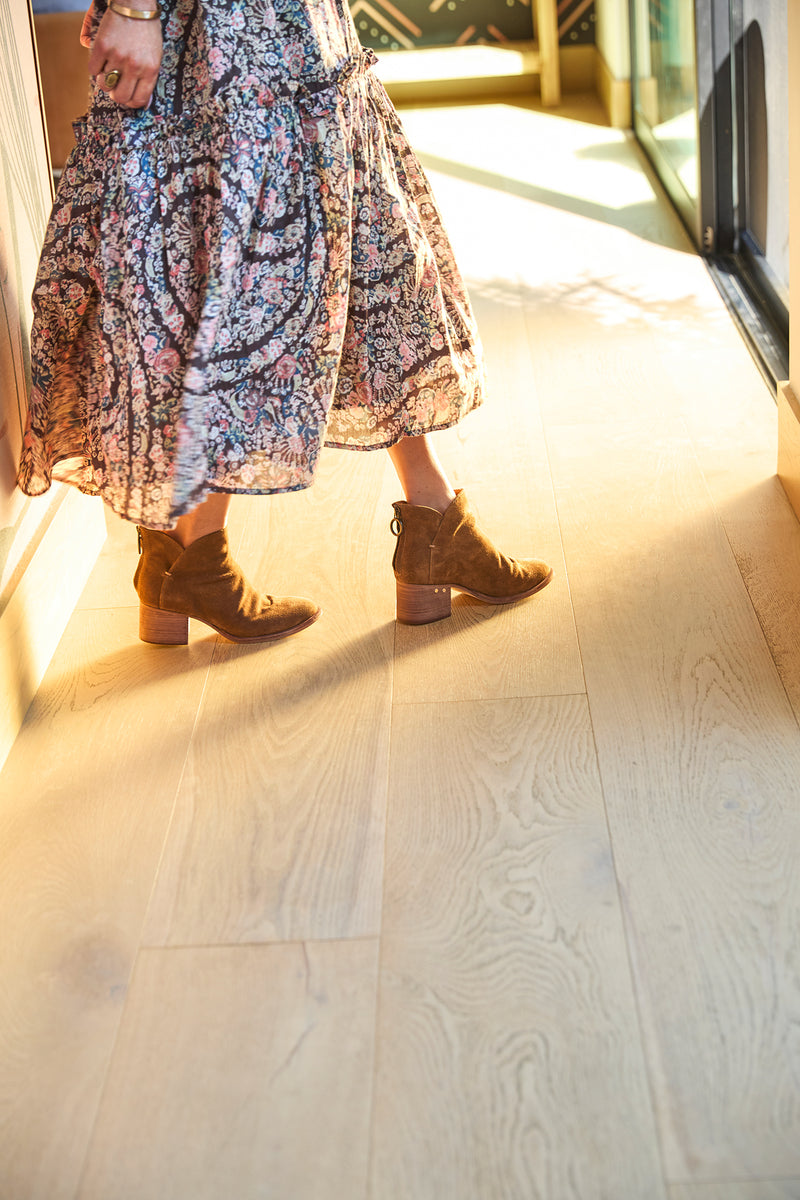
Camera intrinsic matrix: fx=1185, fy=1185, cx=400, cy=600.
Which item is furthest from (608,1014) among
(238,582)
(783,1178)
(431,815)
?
(238,582)

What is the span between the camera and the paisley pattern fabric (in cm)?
133

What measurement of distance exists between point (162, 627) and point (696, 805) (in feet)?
2.59

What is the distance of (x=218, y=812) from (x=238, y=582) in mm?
396

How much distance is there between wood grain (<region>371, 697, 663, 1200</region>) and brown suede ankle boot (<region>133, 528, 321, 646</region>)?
12.5 inches

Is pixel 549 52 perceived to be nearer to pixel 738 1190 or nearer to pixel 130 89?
pixel 130 89

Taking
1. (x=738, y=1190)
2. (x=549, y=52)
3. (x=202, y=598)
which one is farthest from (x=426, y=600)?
(x=549, y=52)

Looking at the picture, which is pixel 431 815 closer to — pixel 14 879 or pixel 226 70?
pixel 14 879

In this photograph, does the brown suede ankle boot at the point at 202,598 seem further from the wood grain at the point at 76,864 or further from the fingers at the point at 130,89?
the fingers at the point at 130,89

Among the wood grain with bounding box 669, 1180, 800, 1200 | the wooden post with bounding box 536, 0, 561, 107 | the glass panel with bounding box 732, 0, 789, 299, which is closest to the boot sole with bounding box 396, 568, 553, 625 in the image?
the wood grain with bounding box 669, 1180, 800, 1200

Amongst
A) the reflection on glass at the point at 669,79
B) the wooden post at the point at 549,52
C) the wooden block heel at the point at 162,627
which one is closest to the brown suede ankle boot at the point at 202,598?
the wooden block heel at the point at 162,627

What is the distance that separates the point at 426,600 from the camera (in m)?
1.69

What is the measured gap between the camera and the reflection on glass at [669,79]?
3170 mm

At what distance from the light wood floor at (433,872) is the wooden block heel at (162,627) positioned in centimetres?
2

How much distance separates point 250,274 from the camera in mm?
1369
